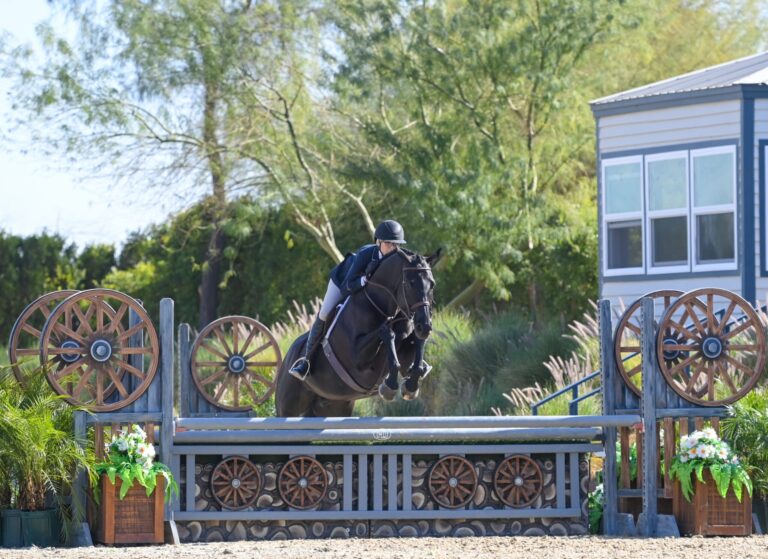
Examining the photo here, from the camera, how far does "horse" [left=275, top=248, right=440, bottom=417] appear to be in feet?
30.2

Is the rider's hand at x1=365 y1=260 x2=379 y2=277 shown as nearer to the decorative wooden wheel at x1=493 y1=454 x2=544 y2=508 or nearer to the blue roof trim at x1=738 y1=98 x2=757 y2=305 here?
the decorative wooden wheel at x1=493 y1=454 x2=544 y2=508

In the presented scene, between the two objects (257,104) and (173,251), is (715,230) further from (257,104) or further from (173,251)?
(173,251)

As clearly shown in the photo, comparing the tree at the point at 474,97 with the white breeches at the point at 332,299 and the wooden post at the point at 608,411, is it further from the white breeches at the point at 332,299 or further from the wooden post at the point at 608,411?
the wooden post at the point at 608,411

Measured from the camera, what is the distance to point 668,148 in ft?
57.3

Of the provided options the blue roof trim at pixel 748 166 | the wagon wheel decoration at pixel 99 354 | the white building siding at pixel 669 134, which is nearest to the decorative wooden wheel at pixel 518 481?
the wagon wheel decoration at pixel 99 354

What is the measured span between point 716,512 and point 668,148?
9.40 m

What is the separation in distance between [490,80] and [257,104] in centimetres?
424

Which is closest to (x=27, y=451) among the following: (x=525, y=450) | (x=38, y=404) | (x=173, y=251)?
(x=38, y=404)

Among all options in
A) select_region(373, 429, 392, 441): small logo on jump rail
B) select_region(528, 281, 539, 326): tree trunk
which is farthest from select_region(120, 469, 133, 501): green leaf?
select_region(528, 281, 539, 326): tree trunk

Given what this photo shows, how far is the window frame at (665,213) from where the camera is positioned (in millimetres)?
17281

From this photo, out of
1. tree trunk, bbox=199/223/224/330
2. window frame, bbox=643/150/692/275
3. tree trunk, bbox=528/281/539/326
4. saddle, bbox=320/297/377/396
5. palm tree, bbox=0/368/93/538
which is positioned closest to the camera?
palm tree, bbox=0/368/93/538

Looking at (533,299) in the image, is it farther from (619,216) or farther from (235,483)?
(235,483)

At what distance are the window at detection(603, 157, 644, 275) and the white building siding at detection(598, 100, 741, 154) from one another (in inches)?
11.3

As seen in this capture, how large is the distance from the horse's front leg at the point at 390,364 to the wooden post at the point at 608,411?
1.48m
